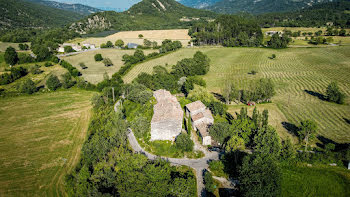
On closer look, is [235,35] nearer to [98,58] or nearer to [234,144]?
[98,58]

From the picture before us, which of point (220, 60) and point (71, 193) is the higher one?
point (220, 60)

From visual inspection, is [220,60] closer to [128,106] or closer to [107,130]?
[128,106]

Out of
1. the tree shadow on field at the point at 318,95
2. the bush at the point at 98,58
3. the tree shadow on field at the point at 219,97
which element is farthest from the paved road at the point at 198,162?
the bush at the point at 98,58

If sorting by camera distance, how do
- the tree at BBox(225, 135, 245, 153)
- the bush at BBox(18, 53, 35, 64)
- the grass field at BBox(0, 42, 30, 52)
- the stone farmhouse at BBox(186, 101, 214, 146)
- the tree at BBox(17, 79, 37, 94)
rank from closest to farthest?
the tree at BBox(225, 135, 245, 153), the stone farmhouse at BBox(186, 101, 214, 146), the tree at BBox(17, 79, 37, 94), the bush at BBox(18, 53, 35, 64), the grass field at BBox(0, 42, 30, 52)

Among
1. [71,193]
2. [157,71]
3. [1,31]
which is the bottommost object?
[71,193]

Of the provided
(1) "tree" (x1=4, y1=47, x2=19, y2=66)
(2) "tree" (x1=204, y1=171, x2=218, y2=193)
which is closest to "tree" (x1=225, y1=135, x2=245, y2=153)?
(2) "tree" (x1=204, y1=171, x2=218, y2=193)

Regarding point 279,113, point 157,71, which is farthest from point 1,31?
point 279,113

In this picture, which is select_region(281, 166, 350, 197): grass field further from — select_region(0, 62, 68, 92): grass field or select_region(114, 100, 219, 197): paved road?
select_region(0, 62, 68, 92): grass field
